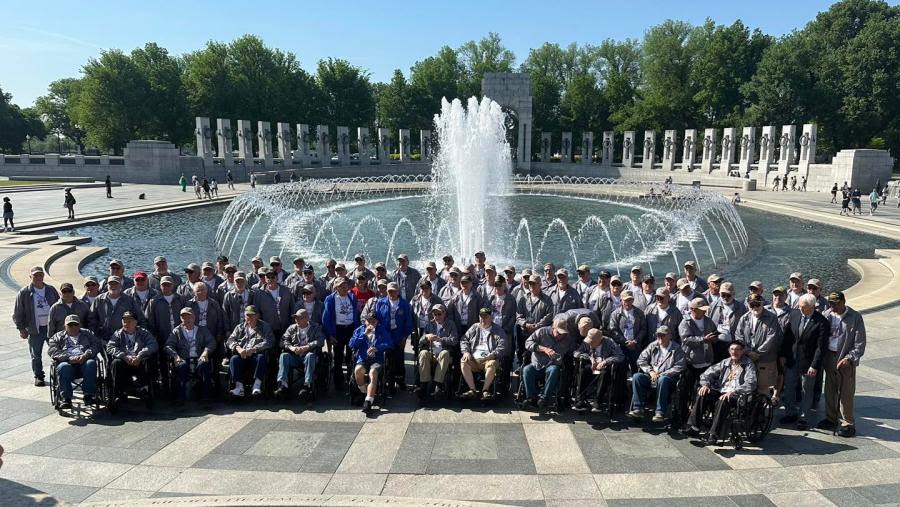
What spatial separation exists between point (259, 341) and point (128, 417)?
72.6 inches

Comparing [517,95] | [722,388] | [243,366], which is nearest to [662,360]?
[722,388]

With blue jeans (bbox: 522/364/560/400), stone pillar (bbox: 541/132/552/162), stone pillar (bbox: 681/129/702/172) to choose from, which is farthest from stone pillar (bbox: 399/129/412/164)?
blue jeans (bbox: 522/364/560/400)

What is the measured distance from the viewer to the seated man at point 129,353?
7188mm

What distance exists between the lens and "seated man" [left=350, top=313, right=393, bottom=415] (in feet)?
24.6

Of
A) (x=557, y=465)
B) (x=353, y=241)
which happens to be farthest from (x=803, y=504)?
(x=353, y=241)

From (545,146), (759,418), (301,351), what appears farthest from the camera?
(545,146)

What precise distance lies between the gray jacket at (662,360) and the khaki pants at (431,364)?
2.53 metres

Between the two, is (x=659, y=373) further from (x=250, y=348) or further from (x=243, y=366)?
(x=243, y=366)

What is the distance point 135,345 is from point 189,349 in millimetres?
659

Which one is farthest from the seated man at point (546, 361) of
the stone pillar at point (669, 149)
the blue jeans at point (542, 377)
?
the stone pillar at point (669, 149)

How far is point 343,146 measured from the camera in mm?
60688

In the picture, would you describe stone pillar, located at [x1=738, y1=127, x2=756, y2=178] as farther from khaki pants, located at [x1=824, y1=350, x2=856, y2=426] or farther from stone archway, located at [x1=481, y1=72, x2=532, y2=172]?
khaki pants, located at [x1=824, y1=350, x2=856, y2=426]

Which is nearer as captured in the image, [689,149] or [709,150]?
[709,150]

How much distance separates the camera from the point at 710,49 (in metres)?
61.8
